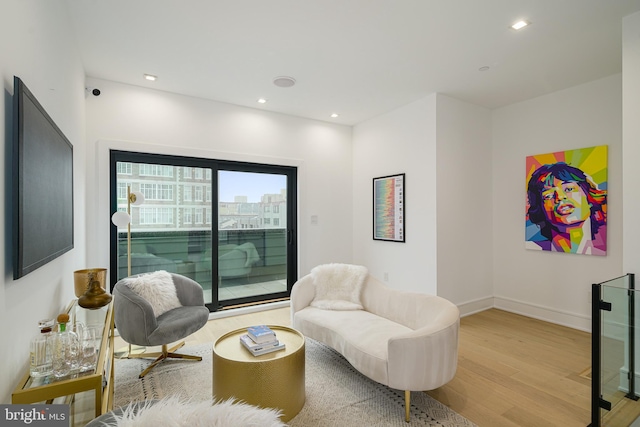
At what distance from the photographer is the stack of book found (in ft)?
7.25

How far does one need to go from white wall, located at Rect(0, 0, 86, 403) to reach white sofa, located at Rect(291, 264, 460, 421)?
1837mm

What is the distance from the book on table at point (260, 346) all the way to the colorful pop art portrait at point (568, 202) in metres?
3.53

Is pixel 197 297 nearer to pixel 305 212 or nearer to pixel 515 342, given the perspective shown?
pixel 305 212

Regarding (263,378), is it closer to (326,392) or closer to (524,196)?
(326,392)

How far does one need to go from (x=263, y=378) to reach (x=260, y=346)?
0.25 m

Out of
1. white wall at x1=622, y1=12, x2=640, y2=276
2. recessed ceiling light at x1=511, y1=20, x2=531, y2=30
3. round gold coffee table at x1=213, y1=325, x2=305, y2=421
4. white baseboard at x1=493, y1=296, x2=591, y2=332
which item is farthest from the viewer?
white baseboard at x1=493, y1=296, x2=591, y2=332

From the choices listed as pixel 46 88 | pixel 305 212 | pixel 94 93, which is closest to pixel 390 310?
pixel 305 212

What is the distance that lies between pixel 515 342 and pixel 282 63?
367 centimetres

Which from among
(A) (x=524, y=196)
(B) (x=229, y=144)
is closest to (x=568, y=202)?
(A) (x=524, y=196)

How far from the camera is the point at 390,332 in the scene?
258cm

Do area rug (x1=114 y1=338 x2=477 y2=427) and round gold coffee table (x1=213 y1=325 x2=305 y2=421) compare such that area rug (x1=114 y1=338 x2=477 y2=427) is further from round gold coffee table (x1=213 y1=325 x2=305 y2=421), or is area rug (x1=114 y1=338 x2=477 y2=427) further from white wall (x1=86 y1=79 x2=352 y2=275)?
white wall (x1=86 y1=79 x2=352 y2=275)

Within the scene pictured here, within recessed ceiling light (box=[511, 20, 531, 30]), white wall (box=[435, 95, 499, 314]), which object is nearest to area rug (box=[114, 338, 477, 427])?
white wall (box=[435, 95, 499, 314])

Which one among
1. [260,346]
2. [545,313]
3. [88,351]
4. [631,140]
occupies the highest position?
[631,140]

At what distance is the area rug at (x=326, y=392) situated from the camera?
2107mm
